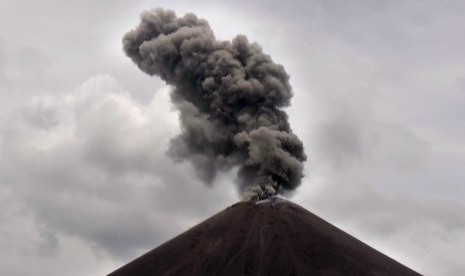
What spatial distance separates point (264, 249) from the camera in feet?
271

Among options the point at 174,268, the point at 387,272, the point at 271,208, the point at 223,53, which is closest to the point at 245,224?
the point at 271,208

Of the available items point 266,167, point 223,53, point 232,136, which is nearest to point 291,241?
point 266,167

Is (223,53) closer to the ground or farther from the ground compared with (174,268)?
farther from the ground

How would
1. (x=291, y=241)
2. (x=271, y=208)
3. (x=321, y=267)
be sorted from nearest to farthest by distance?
(x=321, y=267)
(x=291, y=241)
(x=271, y=208)

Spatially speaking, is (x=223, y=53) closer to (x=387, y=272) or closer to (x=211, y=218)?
(x=211, y=218)

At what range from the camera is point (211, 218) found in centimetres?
9431

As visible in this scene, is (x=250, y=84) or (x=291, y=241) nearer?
(x=291, y=241)

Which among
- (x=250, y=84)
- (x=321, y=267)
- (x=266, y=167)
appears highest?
(x=250, y=84)

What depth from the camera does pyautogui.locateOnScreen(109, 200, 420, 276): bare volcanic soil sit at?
79562mm

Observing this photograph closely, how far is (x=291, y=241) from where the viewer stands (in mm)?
84750

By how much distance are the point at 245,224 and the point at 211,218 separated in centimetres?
705

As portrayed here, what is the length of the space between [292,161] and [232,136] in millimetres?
9794

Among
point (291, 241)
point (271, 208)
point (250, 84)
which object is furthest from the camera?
point (250, 84)

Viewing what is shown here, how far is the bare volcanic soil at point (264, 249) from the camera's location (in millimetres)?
79562
